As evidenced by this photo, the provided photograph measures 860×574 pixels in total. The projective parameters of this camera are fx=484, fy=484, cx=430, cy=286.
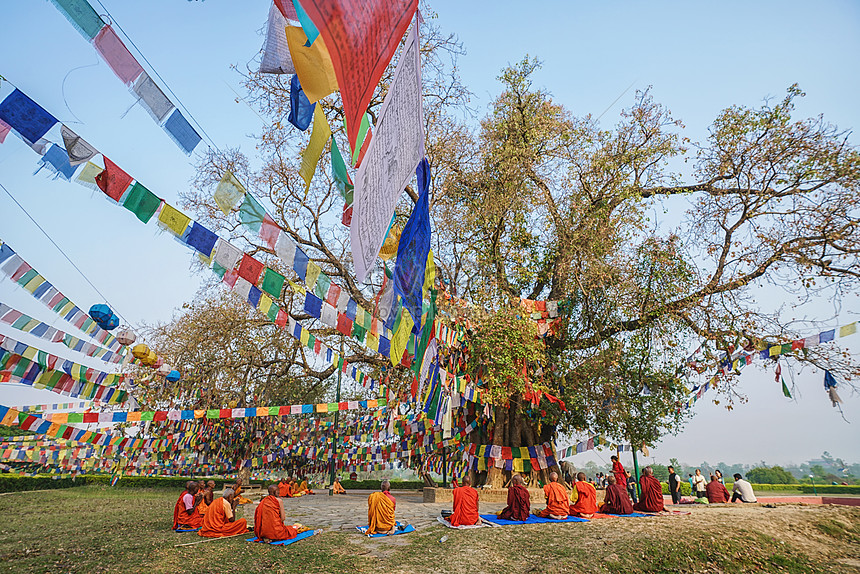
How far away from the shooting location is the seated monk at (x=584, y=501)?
32.5 ft

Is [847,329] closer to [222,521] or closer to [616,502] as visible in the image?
[616,502]

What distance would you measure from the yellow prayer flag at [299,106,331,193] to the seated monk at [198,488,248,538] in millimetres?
6835

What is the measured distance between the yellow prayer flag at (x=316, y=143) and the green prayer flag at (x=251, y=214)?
1125 millimetres

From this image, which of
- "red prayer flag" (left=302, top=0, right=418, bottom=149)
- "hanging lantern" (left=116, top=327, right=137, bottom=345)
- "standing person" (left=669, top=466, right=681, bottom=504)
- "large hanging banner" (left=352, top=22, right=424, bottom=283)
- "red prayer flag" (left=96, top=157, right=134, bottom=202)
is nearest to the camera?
"red prayer flag" (left=302, top=0, right=418, bottom=149)

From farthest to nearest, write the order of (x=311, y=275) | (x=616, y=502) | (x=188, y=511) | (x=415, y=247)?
(x=616, y=502), (x=188, y=511), (x=311, y=275), (x=415, y=247)

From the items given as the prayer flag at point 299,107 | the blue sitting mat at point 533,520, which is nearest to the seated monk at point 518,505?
the blue sitting mat at point 533,520

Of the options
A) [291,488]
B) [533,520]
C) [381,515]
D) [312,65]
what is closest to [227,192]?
[312,65]

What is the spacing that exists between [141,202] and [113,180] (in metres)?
0.29

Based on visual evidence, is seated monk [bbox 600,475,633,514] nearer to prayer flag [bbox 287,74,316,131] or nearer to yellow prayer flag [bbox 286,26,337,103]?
prayer flag [bbox 287,74,316,131]

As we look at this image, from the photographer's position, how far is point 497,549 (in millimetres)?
7062

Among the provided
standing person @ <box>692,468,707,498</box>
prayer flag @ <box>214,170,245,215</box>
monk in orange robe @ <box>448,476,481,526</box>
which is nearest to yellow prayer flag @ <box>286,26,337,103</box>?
prayer flag @ <box>214,170,245,215</box>

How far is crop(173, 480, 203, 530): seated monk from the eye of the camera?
9039mm

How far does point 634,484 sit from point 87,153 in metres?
17.1

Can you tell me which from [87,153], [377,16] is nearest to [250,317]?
[87,153]
